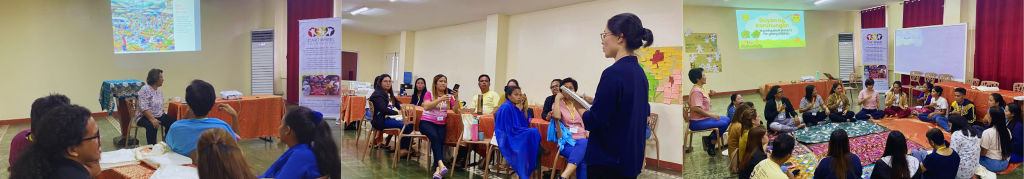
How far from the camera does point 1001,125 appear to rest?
3.04m

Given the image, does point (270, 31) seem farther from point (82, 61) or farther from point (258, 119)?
point (82, 61)

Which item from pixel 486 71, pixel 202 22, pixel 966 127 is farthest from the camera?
pixel 486 71

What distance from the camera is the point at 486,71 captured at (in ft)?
12.2

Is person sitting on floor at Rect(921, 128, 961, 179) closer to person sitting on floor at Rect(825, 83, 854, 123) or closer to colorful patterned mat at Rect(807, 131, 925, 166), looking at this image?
colorful patterned mat at Rect(807, 131, 925, 166)

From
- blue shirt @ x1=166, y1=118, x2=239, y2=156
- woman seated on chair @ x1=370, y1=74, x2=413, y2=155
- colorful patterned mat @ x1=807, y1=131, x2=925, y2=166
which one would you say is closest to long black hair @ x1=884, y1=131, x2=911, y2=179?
colorful patterned mat @ x1=807, y1=131, x2=925, y2=166

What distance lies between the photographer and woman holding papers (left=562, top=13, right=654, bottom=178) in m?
1.98

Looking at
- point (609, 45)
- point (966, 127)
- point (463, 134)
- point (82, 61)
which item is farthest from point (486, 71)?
point (966, 127)

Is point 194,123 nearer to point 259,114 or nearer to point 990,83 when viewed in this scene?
point 259,114

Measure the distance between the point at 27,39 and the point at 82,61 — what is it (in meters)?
0.17

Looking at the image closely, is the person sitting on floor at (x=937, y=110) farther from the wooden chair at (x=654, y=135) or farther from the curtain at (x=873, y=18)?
the wooden chair at (x=654, y=135)

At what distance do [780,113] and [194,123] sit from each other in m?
2.94

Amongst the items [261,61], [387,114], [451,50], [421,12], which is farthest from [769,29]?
[387,114]

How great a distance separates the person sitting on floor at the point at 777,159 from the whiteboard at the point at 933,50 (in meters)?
0.64

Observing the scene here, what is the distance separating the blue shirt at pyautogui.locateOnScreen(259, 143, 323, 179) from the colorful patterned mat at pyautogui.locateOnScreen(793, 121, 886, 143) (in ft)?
8.77
